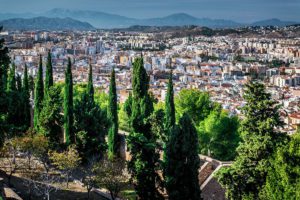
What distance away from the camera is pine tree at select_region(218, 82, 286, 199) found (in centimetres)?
1592

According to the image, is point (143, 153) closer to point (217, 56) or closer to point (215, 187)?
point (215, 187)

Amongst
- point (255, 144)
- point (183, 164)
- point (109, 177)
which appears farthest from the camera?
point (109, 177)

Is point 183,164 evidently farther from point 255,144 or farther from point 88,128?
point 88,128

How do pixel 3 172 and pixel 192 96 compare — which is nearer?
pixel 3 172

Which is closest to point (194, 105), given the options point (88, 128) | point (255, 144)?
point (88, 128)

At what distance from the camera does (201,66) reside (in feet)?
473

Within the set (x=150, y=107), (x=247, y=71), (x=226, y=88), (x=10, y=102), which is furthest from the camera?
(x=247, y=71)

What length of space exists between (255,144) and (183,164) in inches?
127

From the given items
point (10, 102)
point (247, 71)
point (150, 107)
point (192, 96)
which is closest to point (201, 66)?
point (247, 71)

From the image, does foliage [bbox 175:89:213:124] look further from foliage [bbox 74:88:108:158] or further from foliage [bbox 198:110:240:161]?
foliage [bbox 74:88:108:158]

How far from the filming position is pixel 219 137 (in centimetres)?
3067

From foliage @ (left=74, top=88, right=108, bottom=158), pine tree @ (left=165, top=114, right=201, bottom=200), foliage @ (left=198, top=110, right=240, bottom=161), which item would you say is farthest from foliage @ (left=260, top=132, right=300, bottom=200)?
foliage @ (left=198, top=110, right=240, bottom=161)

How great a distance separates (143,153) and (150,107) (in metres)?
6.07

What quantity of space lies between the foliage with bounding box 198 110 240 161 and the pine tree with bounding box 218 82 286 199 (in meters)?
13.8
